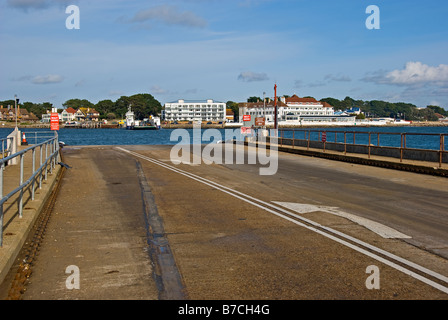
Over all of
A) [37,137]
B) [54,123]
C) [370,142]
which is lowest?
[370,142]

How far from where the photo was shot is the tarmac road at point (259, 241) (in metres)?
6.31

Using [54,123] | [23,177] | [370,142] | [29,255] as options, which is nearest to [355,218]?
[29,255]

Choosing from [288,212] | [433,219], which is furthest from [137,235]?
[433,219]

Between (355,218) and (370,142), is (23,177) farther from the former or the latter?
(370,142)

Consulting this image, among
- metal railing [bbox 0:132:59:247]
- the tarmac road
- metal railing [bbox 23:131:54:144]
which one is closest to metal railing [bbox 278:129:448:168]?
the tarmac road

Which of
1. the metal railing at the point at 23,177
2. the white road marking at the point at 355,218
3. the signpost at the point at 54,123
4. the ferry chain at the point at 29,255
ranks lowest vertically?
the ferry chain at the point at 29,255

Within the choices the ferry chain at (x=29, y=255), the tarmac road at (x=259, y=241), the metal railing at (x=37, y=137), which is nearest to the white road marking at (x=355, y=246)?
the tarmac road at (x=259, y=241)

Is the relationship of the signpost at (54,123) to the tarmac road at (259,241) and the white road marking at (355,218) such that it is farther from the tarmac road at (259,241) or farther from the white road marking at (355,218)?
the white road marking at (355,218)

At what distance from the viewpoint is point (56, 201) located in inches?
534

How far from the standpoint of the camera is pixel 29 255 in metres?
7.95

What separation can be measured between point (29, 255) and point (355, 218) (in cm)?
647

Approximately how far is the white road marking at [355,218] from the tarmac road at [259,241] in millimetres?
36

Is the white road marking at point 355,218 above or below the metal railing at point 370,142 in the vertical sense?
below
